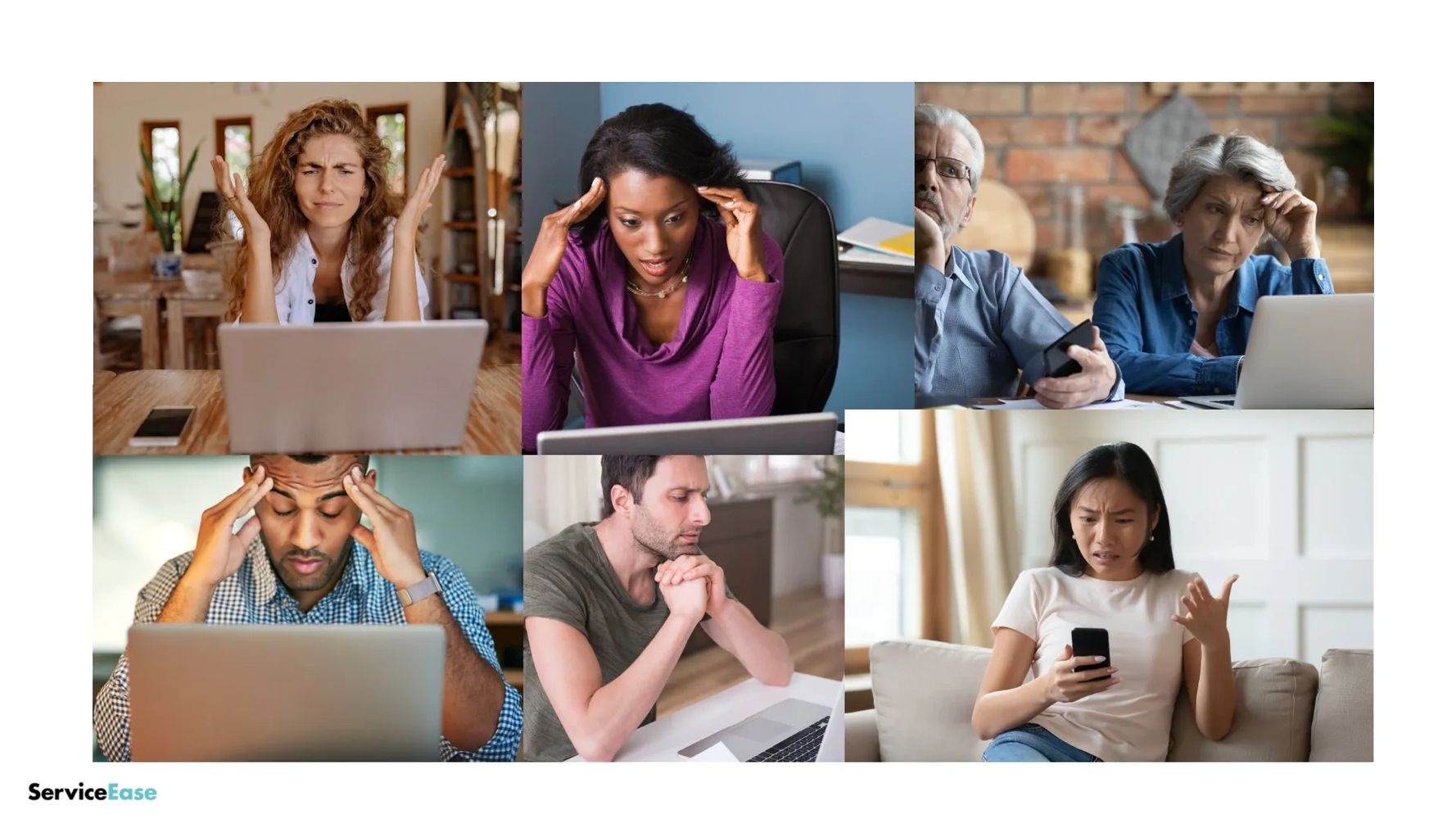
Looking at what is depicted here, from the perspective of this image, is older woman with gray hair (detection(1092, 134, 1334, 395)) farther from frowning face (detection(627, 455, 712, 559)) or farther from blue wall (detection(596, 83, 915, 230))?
frowning face (detection(627, 455, 712, 559))

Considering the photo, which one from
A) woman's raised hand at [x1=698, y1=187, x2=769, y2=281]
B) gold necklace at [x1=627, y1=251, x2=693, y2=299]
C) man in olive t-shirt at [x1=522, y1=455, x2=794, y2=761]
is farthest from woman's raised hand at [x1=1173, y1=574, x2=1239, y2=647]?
gold necklace at [x1=627, y1=251, x2=693, y2=299]

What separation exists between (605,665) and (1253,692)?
60.1 inches

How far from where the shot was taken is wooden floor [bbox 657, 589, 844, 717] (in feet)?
9.12

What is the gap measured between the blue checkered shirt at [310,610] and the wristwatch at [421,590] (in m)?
0.01

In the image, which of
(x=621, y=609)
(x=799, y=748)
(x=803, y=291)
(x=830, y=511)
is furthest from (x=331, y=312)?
(x=799, y=748)

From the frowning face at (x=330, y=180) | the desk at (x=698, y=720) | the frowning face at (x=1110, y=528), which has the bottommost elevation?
the desk at (x=698, y=720)

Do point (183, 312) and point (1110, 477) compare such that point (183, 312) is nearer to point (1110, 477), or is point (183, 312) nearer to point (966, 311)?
point (966, 311)

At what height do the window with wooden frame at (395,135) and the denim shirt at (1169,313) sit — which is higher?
the window with wooden frame at (395,135)

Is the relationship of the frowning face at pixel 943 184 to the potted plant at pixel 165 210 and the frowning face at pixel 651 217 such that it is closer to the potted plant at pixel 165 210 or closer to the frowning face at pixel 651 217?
the frowning face at pixel 651 217

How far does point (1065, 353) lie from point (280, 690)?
2.03 m

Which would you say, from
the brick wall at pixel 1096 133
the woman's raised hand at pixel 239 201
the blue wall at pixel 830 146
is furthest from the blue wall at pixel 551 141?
the brick wall at pixel 1096 133

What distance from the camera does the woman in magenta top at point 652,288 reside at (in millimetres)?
2918

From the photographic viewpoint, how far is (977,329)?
Answer: 121 inches
